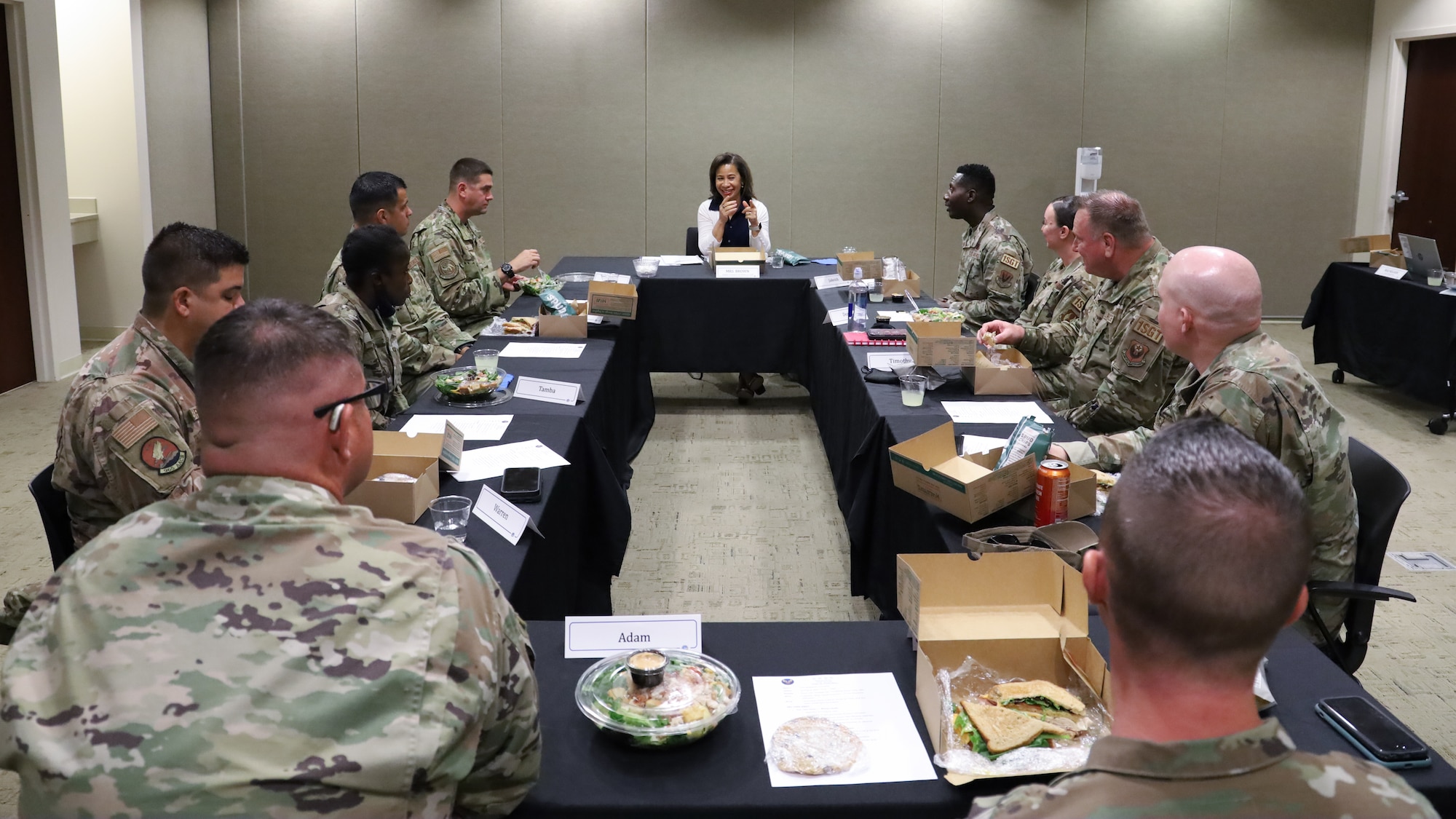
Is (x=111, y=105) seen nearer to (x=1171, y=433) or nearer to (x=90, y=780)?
(x=90, y=780)

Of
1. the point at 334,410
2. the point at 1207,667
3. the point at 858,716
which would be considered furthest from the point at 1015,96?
the point at 1207,667

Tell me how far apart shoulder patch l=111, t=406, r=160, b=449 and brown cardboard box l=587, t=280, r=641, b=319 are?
2.52 metres

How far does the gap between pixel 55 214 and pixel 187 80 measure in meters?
2.01

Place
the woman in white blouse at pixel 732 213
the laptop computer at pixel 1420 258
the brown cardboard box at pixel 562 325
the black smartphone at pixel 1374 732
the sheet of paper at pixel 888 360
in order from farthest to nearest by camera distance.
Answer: the woman in white blouse at pixel 732 213 < the laptop computer at pixel 1420 258 < the brown cardboard box at pixel 562 325 < the sheet of paper at pixel 888 360 < the black smartphone at pixel 1374 732

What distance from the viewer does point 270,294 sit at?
884cm

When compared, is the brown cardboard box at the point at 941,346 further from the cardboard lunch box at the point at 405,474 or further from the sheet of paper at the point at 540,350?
the cardboard lunch box at the point at 405,474

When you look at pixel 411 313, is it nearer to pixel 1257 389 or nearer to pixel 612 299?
pixel 612 299

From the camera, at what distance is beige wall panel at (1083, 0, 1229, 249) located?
8.44 metres

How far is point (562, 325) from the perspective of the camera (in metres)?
4.52

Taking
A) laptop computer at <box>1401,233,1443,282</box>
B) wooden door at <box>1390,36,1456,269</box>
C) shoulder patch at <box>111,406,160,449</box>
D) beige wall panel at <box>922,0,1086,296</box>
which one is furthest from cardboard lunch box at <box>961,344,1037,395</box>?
wooden door at <box>1390,36,1456,269</box>

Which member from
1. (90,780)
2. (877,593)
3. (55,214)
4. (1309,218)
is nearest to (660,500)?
(877,593)

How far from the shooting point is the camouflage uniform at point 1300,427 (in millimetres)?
2361

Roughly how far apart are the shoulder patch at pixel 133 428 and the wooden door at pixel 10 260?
4713mm

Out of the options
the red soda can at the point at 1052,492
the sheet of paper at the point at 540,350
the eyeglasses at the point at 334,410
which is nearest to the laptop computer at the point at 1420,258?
the sheet of paper at the point at 540,350
